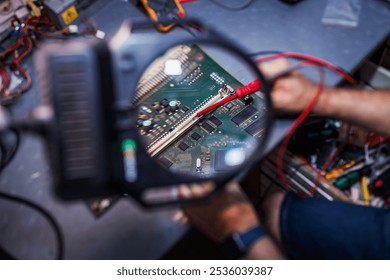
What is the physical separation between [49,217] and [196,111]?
1.31 feet

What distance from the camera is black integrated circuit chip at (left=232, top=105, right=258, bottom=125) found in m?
1.15

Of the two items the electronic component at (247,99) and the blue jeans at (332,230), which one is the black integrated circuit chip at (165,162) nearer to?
the electronic component at (247,99)

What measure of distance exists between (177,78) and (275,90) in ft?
0.77

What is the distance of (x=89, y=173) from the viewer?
2.70 ft

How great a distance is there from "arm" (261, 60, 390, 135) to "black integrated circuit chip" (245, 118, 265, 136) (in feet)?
0.17

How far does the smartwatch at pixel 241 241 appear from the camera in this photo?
3.56ft

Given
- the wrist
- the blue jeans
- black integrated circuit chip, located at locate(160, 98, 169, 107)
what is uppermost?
black integrated circuit chip, located at locate(160, 98, 169, 107)

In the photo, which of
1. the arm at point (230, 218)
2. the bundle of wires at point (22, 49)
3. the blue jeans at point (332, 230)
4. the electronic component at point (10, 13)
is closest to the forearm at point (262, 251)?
the arm at point (230, 218)

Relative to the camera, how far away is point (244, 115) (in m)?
1.15

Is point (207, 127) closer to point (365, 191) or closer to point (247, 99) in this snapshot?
point (247, 99)

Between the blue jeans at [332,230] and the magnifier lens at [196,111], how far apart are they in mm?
234

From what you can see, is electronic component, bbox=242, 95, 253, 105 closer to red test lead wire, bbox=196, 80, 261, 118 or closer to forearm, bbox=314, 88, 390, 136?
red test lead wire, bbox=196, 80, 261, 118

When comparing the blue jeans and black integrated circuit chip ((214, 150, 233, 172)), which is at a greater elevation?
black integrated circuit chip ((214, 150, 233, 172))

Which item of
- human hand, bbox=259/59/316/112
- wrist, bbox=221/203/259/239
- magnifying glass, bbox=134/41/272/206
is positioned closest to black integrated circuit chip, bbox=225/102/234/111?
magnifying glass, bbox=134/41/272/206
